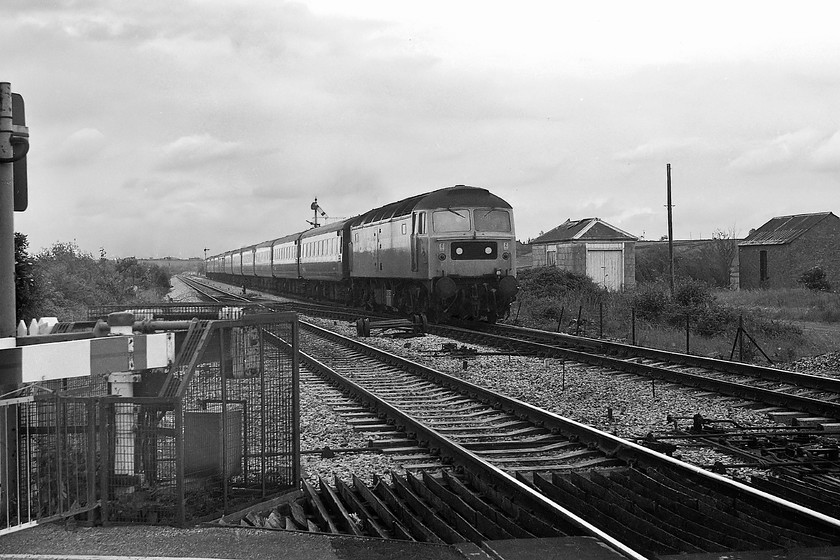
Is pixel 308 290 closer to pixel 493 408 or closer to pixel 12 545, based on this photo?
pixel 493 408

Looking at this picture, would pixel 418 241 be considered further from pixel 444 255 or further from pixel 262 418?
pixel 262 418

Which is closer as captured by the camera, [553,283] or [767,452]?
[767,452]

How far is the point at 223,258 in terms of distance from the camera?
81.8 meters

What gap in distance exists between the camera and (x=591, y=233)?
41.4 m

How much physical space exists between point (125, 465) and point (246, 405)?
3.01 ft

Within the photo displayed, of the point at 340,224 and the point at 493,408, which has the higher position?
the point at 340,224

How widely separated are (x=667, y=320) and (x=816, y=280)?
20970mm

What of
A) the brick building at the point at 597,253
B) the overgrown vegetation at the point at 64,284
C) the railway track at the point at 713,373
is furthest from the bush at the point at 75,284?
the brick building at the point at 597,253

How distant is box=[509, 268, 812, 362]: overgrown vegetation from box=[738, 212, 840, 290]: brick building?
56.8ft

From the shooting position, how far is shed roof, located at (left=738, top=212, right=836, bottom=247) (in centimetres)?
4434

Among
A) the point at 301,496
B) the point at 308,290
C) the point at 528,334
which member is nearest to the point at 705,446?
the point at 301,496

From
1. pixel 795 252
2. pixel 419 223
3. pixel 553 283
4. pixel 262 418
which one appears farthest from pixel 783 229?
pixel 262 418

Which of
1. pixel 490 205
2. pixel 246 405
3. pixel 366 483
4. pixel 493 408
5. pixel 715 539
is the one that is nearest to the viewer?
pixel 715 539

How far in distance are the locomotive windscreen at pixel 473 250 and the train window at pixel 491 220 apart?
0.37 meters
